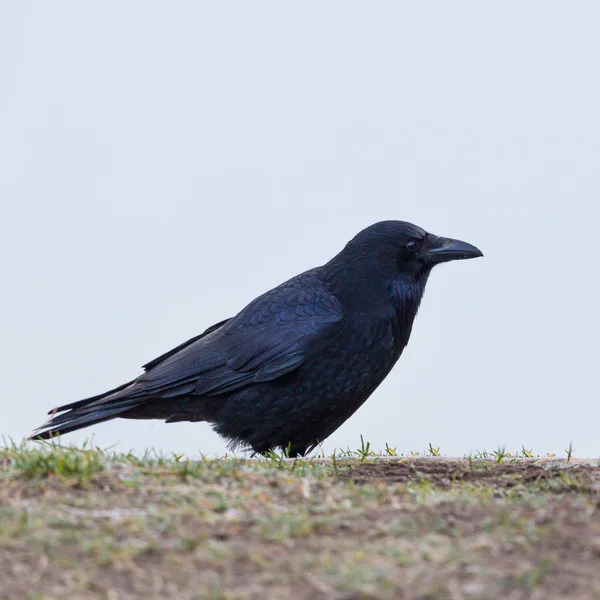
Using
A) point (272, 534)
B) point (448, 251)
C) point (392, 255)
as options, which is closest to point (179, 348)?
point (392, 255)

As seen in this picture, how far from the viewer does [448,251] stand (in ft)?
26.5

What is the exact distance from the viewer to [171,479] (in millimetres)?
5043

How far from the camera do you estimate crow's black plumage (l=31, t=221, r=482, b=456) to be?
7.37 m

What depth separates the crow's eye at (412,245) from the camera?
7.97 meters

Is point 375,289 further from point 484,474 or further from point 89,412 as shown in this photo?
point 89,412

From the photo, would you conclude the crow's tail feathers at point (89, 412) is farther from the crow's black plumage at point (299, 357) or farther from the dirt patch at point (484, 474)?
the dirt patch at point (484, 474)

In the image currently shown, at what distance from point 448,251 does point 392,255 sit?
504 millimetres

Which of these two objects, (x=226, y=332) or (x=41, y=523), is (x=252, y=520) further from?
(x=226, y=332)

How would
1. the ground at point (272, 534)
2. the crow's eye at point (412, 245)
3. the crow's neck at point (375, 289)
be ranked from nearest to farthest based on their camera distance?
the ground at point (272, 534) → the crow's neck at point (375, 289) → the crow's eye at point (412, 245)

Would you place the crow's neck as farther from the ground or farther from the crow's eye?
the ground

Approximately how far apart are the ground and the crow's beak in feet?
9.22

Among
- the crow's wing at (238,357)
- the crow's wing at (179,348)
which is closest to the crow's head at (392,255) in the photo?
the crow's wing at (238,357)

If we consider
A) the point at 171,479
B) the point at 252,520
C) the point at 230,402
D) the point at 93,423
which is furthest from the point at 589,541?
the point at 93,423

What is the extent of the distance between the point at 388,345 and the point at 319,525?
11.5ft
